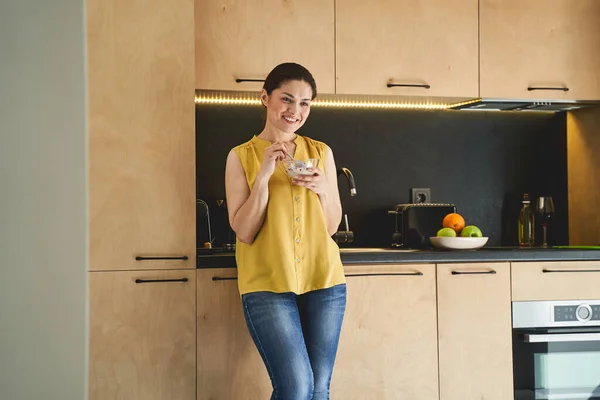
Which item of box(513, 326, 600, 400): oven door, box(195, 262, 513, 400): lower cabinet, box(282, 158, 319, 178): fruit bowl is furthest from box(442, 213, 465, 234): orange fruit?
box(282, 158, 319, 178): fruit bowl

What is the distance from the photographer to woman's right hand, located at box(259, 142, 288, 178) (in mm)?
2527

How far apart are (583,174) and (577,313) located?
2.93ft

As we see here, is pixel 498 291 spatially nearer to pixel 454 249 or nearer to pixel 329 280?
pixel 454 249

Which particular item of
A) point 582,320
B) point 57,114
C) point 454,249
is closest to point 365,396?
point 454,249

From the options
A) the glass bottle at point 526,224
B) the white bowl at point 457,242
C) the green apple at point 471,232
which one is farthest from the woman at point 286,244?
the glass bottle at point 526,224

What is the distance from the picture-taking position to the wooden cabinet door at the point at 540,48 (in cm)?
343

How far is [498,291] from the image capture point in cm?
308

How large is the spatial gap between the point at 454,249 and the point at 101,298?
1416mm

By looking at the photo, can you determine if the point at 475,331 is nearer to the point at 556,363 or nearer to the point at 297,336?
the point at 556,363

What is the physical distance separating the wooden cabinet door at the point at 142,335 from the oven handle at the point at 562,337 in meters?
1.33

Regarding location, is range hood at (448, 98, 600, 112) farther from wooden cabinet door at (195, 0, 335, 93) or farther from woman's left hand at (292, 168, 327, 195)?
woman's left hand at (292, 168, 327, 195)

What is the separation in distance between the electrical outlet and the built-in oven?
0.82 metres

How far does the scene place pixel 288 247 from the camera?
2.57 m

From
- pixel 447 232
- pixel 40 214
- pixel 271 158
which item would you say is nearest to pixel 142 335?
pixel 40 214
